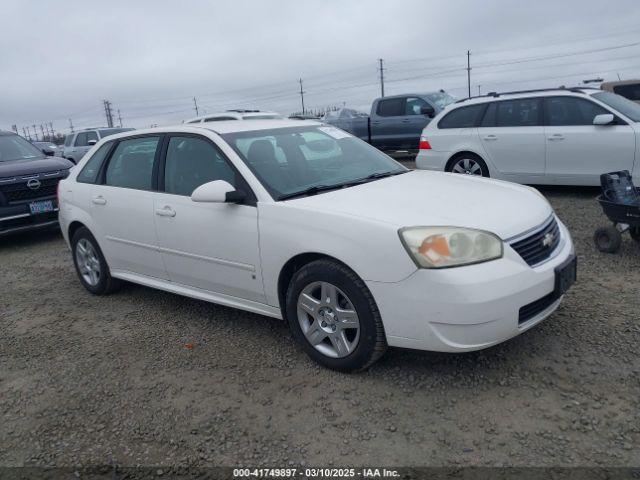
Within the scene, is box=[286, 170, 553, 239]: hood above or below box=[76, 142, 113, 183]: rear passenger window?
below

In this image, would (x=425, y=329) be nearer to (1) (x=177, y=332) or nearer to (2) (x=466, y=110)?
(1) (x=177, y=332)

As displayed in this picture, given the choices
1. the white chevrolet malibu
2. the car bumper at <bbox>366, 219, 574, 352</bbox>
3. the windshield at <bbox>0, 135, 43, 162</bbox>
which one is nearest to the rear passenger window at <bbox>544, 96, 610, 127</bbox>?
the white chevrolet malibu

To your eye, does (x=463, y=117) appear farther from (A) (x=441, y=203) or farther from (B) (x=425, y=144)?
(A) (x=441, y=203)

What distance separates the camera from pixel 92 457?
8.98 ft

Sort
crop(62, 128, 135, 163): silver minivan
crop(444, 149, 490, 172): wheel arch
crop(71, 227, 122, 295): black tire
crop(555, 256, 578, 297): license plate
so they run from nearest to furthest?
crop(555, 256, 578, 297): license plate → crop(71, 227, 122, 295): black tire → crop(444, 149, 490, 172): wheel arch → crop(62, 128, 135, 163): silver minivan

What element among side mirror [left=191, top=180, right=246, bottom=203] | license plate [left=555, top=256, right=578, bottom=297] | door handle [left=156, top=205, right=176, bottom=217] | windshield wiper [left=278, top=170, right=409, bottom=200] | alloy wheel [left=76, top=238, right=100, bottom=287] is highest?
side mirror [left=191, top=180, right=246, bottom=203]

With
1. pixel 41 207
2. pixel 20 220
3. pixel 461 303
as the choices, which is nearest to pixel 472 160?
pixel 461 303

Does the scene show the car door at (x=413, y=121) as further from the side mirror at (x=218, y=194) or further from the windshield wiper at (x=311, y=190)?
the side mirror at (x=218, y=194)

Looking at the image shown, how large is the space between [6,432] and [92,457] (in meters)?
0.67

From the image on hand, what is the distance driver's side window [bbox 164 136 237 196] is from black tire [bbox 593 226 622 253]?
3.66 m

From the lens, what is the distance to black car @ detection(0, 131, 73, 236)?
24.6ft

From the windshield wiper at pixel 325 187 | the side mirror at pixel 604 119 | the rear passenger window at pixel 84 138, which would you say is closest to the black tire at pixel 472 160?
the side mirror at pixel 604 119

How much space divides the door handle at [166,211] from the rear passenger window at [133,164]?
31 cm

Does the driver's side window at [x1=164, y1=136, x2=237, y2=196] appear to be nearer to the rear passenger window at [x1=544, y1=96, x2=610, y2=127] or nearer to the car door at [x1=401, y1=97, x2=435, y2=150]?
the rear passenger window at [x1=544, y1=96, x2=610, y2=127]
